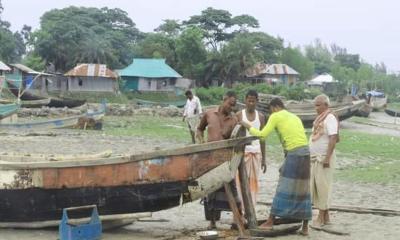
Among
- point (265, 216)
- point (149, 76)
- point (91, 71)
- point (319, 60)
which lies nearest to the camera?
point (265, 216)

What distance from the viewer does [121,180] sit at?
683 cm

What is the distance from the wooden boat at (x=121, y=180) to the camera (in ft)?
22.0

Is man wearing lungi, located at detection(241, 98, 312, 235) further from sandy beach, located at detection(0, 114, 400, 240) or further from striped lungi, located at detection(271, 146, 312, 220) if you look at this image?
sandy beach, located at detection(0, 114, 400, 240)

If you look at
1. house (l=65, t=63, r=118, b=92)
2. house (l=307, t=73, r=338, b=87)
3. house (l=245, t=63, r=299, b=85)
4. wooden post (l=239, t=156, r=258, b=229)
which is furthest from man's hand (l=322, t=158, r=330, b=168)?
house (l=307, t=73, r=338, b=87)

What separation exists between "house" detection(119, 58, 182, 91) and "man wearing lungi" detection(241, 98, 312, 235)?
45.8 metres

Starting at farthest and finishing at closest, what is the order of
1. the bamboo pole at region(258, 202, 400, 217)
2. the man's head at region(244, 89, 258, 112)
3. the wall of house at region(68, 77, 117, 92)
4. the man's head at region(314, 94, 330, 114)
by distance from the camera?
1. the wall of house at region(68, 77, 117, 92)
2. the bamboo pole at region(258, 202, 400, 217)
3. the man's head at region(314, 94, 330, 114)
4. the man's head at region(244, 89, 258, 112)

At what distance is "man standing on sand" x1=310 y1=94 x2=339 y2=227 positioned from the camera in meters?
7.38

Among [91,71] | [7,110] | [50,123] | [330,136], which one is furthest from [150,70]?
[330,136]

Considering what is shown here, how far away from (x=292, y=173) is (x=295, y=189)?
19 cm


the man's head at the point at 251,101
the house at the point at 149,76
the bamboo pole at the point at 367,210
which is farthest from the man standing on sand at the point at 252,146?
the house at the point at 149,76

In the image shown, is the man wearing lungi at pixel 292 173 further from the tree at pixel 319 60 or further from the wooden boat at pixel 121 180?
the tree at pixel 319 60

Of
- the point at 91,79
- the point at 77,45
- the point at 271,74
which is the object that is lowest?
the point at 91,79

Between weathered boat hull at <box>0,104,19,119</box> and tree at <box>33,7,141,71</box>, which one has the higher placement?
tree at <box>33,7,141,71</box>

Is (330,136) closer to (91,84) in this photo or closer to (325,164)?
(325,164)
